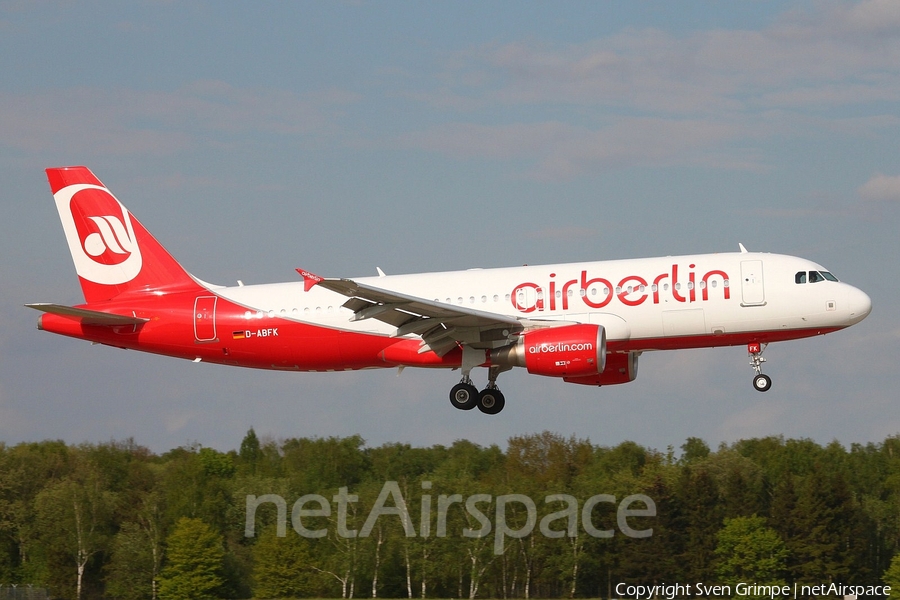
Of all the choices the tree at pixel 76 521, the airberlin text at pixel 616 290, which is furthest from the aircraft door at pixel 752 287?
the tree at pixel 76 521

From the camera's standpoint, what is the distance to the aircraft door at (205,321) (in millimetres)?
37562

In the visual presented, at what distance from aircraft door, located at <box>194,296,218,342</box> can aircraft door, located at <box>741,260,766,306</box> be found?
54.4ft

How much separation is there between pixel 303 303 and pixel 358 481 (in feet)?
175

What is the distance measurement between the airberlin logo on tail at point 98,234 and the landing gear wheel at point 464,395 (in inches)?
471

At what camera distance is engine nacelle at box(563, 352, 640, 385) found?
37.0m

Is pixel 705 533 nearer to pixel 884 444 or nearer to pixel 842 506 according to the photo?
pixel 842 506

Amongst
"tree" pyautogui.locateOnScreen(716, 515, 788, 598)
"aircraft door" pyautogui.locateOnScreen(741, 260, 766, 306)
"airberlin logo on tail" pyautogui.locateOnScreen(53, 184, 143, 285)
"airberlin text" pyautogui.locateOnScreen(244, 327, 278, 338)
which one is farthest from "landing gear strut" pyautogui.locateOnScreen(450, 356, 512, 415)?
"tree" pyautogui.locateOnScreen(716, 515, 788, 598)

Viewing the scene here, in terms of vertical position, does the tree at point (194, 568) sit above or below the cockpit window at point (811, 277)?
below

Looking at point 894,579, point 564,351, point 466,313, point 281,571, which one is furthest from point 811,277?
point 281,571

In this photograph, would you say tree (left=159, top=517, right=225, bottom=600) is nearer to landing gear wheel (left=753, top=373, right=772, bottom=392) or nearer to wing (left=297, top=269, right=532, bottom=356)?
wing (left=297, top=269, right=532, bottom=356)

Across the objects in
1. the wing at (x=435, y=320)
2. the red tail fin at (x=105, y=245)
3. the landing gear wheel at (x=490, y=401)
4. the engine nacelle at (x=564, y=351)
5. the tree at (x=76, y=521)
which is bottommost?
the tree at (x=76, y=521)

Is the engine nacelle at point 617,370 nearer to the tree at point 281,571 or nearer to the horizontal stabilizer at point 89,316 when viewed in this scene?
the horizontal stabilizer at point 89,316

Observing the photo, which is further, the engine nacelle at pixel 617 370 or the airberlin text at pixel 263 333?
the engine nacelle at pixel 617 370

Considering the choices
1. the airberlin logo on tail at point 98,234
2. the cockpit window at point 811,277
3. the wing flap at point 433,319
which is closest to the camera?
the wing flap at point 433,319
